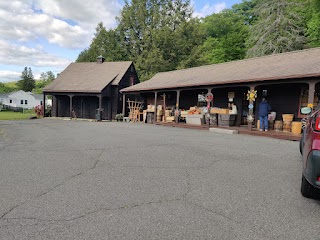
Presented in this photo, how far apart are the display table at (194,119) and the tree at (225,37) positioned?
60.2 ft

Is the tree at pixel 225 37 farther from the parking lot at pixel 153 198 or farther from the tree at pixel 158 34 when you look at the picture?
the parking lot at pixel 153 198

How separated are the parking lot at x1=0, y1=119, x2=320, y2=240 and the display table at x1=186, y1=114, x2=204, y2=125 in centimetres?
836

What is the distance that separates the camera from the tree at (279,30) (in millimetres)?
23328

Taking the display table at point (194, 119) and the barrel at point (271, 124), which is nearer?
the barrel at point (271, 124)

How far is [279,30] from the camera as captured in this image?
23969 millimetres

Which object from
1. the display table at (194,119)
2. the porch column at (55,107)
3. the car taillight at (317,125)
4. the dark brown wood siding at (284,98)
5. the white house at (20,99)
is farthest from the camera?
the white house at (20,99)

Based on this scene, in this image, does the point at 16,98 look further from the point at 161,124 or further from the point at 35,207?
the point at 35,207

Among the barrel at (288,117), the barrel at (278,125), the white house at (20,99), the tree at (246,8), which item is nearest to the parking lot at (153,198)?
the barrel at (288,117)

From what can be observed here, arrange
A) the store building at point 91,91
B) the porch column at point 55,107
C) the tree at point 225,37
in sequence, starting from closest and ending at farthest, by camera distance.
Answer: the store building at point 91,91 < the porch column at point 55,107 < the tree at point 225,37

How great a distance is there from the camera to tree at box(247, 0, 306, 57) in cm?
2333

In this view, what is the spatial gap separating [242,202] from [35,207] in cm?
270

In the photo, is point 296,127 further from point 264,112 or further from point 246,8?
point 246,8

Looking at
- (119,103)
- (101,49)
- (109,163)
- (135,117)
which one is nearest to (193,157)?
(109,163)

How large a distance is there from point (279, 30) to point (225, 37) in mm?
11068
